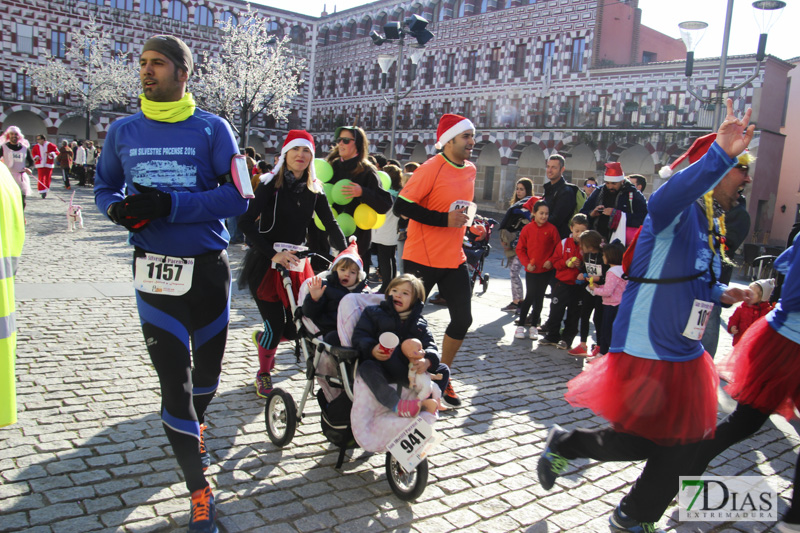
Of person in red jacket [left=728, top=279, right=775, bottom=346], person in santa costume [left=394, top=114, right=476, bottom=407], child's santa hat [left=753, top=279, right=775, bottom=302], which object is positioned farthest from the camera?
person in red jacket [left=728, top=279, right=775, bottom=346]

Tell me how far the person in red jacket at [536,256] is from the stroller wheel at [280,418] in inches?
174

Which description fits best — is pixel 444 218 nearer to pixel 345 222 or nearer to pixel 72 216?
pixel 345 222

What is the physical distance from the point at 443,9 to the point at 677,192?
4287 cm

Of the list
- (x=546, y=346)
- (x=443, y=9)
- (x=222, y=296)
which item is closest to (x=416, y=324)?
(x=222, y=296)

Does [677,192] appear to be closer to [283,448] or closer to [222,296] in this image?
[222,296]

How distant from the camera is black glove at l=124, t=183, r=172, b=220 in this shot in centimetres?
297

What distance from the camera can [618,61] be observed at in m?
35.6

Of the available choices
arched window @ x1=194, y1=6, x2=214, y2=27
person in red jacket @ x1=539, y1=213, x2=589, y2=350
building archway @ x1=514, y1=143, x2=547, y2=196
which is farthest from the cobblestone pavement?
arched window @ x1=194, y1=6, x2=214, y2=27

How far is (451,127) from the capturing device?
5.34m

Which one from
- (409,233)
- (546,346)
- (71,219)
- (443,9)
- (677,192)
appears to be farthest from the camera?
(443,9)

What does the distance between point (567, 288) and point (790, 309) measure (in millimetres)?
4051

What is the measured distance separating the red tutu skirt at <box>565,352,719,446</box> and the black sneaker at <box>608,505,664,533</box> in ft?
1.66

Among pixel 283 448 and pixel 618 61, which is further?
pixel 618 61

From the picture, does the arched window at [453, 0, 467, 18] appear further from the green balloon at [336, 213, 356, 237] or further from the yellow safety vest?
the yellow safety vest
